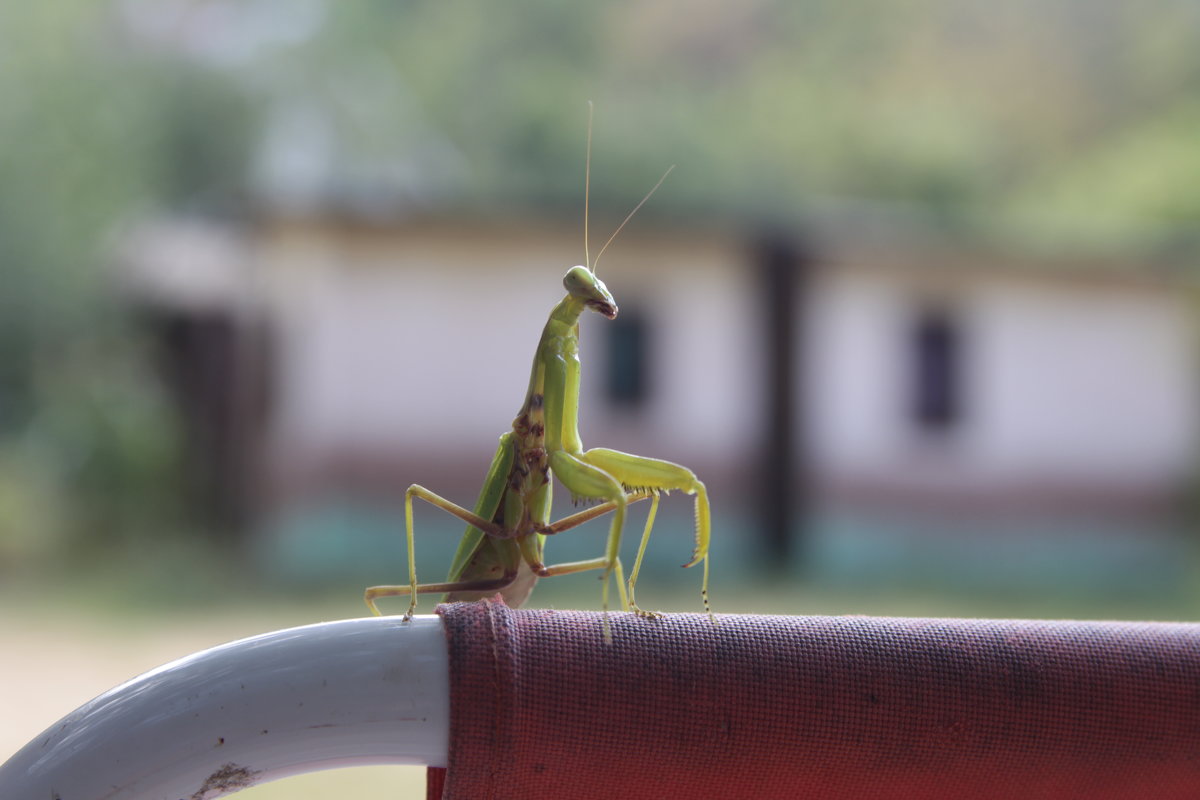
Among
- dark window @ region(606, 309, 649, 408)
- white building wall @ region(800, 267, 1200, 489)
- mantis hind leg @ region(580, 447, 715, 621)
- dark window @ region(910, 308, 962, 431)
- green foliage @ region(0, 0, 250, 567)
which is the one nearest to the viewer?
mantis hind leg @ region(580, 447, 715, 621)

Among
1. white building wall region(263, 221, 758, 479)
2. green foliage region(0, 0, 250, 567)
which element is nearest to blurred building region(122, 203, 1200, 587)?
white building wall region(263, 221, 758, 479)

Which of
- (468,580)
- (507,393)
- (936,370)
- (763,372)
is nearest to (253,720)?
(468,580)

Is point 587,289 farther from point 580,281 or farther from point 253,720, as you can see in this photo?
point 253,720

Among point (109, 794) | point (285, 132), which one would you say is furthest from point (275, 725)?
point (285, 132)

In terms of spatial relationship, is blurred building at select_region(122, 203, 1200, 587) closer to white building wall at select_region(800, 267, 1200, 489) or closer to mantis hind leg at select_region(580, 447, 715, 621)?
white building wall at select_region(800, 267, 1200, 489)

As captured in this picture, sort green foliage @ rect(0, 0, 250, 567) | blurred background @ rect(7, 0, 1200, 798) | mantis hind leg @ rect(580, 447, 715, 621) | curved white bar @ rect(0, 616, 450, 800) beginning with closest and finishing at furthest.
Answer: curved white bar @ rect(0, 616, 450, 800), mantis hind leg @ rect(580, 447, 715, 621), blurred background @ rect(7, 0, 1200, 798), green foliage @ rect(0, 0, 250, 567)
